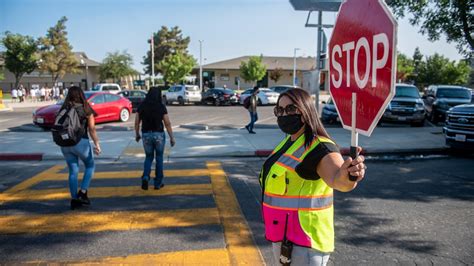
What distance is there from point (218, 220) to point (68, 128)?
2.34 m

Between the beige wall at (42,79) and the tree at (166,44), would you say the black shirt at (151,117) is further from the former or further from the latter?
the tree at (166,44)

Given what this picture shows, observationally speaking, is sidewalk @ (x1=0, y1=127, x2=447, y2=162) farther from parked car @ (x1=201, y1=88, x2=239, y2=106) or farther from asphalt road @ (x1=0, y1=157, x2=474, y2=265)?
parked car @ (x1=201, y1=88, x2=239, y2=106)

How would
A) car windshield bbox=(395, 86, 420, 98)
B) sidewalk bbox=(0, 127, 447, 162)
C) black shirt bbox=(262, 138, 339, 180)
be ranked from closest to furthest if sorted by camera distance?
black shirt bbox=(262, 138, 339, 180), sidewalk bbox=(0, 127, 447, 162), car windshield bbox=(395, 86, 420, 98)

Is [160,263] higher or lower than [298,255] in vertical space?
lower

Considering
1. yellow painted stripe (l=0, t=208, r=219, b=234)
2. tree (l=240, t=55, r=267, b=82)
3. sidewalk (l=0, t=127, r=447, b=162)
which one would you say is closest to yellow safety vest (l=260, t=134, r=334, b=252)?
yellow painted stripe (l=0, t=208, r=219, b=234)

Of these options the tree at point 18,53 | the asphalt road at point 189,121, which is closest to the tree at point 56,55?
the tree at point 18,53

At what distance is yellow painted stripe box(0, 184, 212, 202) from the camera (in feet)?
18.6

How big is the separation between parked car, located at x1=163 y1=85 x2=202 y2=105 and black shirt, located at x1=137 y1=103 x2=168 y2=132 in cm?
2397

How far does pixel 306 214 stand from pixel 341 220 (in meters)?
2.92

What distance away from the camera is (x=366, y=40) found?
1.76 meters

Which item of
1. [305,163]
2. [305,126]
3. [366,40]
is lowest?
[305,163]

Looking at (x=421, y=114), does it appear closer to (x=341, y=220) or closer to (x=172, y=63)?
(x=341, y=220)

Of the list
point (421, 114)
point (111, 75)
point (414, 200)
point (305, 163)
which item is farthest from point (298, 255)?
point (111, 75)

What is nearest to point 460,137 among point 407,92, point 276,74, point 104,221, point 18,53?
point 407,92
